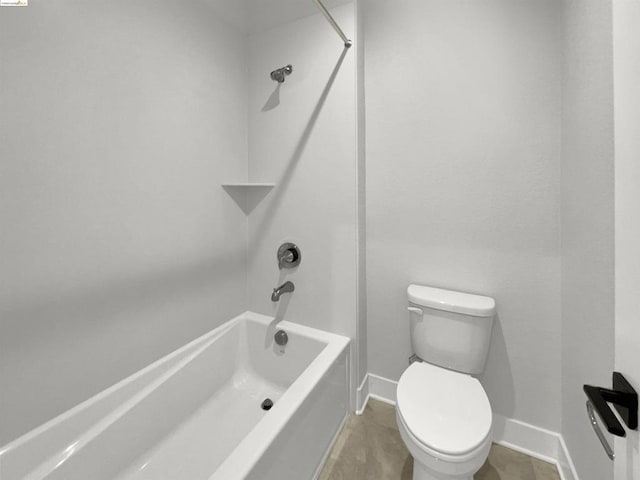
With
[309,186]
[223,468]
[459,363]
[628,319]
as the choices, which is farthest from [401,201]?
[223,468]

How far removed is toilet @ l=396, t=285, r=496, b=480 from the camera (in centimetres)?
90

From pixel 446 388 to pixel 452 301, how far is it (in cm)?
39

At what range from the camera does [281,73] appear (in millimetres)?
1587

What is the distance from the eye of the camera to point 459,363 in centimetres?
130

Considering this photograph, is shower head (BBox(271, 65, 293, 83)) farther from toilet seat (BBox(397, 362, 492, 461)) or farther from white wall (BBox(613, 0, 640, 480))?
toilet seat (BBox(397, 362, 492, 461))

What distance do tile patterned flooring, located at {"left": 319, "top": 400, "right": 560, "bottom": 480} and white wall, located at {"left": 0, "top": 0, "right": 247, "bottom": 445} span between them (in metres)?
0.99

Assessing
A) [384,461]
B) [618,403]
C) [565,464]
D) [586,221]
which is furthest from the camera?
[384,461]

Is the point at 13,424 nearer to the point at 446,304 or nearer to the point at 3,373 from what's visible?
the point at 3,373

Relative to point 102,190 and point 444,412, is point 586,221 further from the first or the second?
point 102,190

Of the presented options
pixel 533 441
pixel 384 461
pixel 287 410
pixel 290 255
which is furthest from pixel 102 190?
pixel 533 441

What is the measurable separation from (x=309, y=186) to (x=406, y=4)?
1118 mm

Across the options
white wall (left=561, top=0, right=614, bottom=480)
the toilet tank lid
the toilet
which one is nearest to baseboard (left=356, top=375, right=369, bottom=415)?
the toilet

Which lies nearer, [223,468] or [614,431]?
[614,431]

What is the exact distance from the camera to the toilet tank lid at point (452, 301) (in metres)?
1.25
